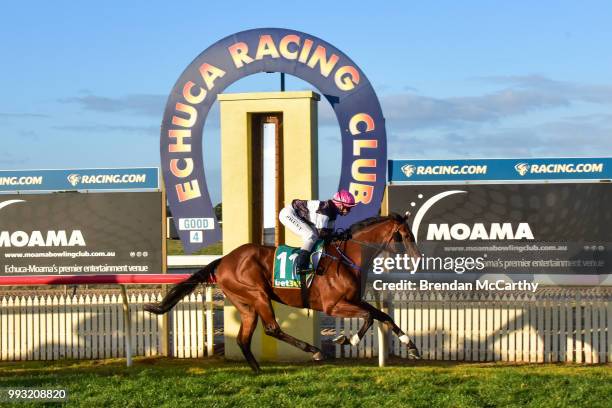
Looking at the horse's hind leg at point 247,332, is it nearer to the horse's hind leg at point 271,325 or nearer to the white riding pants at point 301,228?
the horse's hind leg at point 271,325

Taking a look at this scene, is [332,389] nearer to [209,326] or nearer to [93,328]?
[209,326]

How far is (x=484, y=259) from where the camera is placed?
48.1 feet

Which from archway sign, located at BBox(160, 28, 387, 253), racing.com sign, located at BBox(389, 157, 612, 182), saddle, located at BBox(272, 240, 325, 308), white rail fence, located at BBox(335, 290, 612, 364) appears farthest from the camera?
racing.com sign, located at BBox(389, 157, 612, 182)

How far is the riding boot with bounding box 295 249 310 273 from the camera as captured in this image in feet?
39.2

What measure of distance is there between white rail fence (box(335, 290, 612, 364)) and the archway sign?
6.25 ft

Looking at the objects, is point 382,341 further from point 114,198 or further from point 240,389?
point 114,198

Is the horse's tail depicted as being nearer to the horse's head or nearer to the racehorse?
the racehorse

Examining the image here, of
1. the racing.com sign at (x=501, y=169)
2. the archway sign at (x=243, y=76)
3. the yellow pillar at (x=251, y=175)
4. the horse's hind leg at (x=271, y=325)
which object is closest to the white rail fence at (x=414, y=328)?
the yellow pillar at (x=251, y=175)

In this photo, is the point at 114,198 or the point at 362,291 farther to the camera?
the point at 114,198

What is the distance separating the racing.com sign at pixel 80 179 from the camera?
15.4m

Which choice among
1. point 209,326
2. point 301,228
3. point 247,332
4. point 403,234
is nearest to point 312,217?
point 301,228

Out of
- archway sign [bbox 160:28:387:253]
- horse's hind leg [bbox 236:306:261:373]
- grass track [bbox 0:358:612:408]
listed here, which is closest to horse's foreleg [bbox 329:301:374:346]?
grass track [bbox 0:358:612:408]

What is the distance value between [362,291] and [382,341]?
206 centimetres

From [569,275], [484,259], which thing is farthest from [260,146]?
[569,275]
